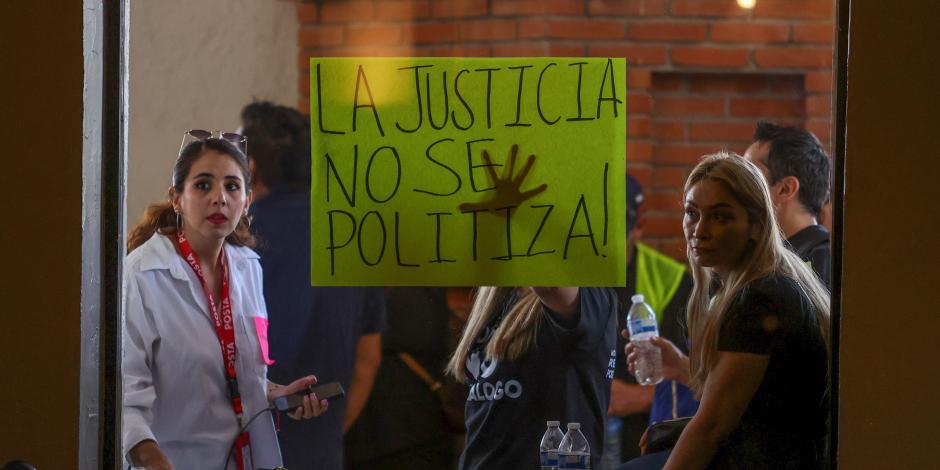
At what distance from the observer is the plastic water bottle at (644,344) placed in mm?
2771

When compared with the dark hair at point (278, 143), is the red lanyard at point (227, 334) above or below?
below

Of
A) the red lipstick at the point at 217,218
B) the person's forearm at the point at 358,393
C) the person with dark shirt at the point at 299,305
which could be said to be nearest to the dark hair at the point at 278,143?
the person with dark shirt at the point at 299,305

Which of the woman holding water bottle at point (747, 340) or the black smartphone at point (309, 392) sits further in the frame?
the black smartphone at point (309, 392)

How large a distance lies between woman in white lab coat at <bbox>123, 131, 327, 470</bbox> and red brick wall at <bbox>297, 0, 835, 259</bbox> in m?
0.31

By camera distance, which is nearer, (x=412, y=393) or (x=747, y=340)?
(x=747, y=340)

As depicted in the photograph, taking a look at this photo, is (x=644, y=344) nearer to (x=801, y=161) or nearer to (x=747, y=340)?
(x=747, y=340)

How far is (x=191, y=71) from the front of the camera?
2.80 m

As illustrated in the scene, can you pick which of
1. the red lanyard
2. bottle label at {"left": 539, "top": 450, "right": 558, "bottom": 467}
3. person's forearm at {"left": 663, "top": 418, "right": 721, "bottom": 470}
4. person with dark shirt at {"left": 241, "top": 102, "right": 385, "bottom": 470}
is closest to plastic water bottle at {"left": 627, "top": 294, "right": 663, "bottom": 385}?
person's forearm at {"left": 663, "top": 418, "right": 721, "bottom": 470}

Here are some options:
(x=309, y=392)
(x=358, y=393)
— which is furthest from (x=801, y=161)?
(x=309, y=392)

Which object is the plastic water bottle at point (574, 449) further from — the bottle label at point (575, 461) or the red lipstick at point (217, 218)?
the red lipstick at point (217, 218)

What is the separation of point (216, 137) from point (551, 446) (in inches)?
41.2

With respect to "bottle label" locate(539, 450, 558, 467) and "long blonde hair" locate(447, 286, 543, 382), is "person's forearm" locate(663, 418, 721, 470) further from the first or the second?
"long blonde hair" locate(447, 286, 543, 382)

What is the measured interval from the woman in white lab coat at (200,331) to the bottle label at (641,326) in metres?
0.73

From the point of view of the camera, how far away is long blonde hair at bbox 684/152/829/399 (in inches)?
108
